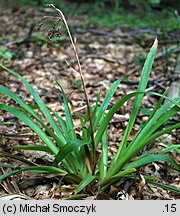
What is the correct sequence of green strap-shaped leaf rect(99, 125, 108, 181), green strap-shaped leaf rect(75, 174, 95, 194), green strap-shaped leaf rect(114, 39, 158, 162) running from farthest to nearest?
green strap-shaped leaf rect(114, 39, 158, 162) < green strap-shaped leaf rect(99, 125, 108, 181) < green strap-shaped leaf rect(75, 174, 95, 194)

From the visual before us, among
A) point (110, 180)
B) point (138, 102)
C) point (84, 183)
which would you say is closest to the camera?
point (84, 183)

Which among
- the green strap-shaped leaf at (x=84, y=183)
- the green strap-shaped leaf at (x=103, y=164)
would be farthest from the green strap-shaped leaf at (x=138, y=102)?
the green strap-shaped leaf at (x=84, y=183)

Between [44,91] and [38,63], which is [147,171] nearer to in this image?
[44,91]

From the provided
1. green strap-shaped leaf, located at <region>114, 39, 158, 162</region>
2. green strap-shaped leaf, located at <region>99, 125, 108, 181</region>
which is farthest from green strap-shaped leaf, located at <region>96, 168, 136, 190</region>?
green strap-shaped leaf, located at <region>114, 39, 158, 162</region>

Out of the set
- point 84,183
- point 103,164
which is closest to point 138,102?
point 103,164

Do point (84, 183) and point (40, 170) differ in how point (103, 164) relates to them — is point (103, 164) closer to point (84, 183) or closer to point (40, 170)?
point (84, 183)

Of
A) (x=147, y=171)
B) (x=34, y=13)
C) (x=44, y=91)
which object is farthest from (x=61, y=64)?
(x=34, y=13)

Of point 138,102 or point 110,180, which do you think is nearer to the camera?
point 110,180

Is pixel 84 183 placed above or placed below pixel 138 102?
below

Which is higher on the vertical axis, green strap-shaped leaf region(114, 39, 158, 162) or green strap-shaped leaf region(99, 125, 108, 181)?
green strap-shaped leaf region(114, 39, 158, 162)

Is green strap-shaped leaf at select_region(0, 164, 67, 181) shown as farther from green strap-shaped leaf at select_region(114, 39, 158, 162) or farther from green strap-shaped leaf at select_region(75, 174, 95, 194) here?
green strap-shaped leaf at select_region(114, 39, 158, 162)

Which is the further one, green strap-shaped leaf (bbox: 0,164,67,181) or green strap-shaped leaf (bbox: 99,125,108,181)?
green strap-shaped leaf (bbox: 99,125,108,181)
